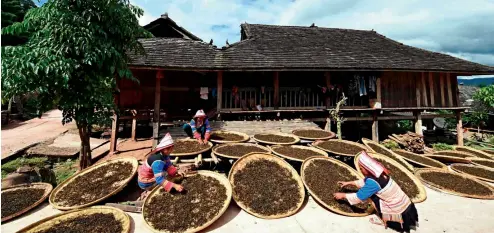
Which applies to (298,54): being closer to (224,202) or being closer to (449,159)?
(449,159)

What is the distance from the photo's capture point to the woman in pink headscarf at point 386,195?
3738mm

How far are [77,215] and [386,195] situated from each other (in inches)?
184

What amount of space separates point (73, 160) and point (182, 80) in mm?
5157

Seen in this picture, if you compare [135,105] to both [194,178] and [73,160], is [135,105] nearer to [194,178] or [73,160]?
[73,160]

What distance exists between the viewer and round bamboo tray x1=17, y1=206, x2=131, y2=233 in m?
3.55

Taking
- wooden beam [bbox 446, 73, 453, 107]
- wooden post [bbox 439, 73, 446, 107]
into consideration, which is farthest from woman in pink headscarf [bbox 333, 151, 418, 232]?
wooden beam [bbox 446, 73, 453, 107]

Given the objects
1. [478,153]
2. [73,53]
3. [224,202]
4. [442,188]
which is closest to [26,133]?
[73,53]

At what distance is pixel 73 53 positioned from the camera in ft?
15.3

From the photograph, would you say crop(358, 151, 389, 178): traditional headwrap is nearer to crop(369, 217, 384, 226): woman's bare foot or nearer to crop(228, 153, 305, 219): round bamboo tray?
crop(369, 217, 384, 226): woman's bare foot

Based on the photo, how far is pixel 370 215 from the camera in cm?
428

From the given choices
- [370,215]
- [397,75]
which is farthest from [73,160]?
[397,75]

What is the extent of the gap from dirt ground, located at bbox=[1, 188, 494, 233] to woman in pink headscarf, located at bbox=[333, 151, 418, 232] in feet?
0.78

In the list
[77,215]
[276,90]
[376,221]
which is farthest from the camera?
[276,90]

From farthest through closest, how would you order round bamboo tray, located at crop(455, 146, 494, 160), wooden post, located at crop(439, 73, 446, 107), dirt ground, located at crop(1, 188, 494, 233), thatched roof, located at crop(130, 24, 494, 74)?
wooden post, located at crop(439, 73, 446, 107), thatched roof, located at crop(130, 24, 494, 74), round bamboo tray, located at crop(455, 146, 494, 160), dirt ground, located at crop(1, 188, 494, 233)
